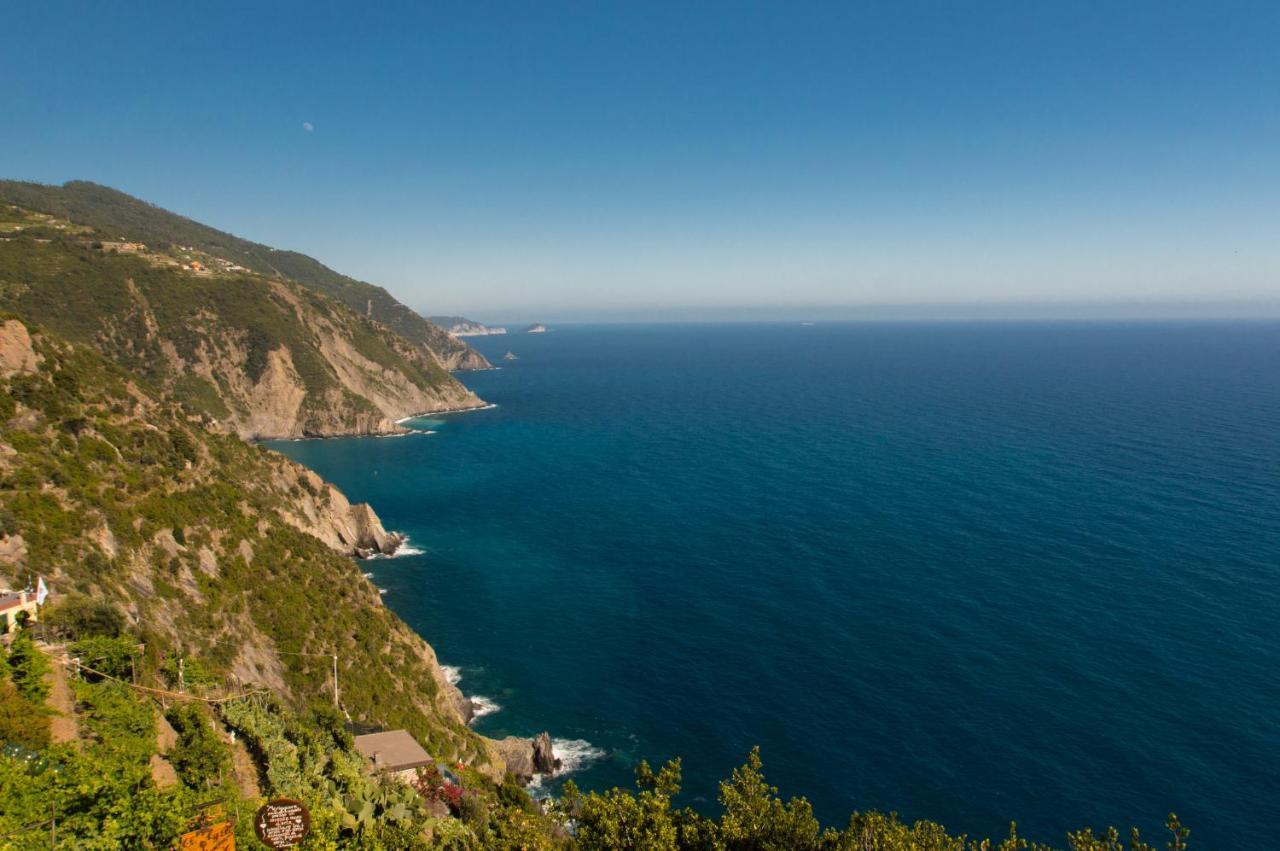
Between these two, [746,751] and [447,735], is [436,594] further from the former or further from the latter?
[746,751]

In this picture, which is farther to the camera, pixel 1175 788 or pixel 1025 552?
pixel 1025 552

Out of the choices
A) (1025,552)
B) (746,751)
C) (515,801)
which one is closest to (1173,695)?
(1025,552)

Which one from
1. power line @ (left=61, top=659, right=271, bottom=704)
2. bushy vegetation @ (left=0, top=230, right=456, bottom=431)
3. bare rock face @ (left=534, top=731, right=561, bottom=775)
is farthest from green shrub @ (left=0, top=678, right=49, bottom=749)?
bushy vegetation @ (left=0, top=230, right=456, bottom=431)

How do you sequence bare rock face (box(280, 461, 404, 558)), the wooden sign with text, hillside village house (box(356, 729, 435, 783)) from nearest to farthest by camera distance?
1. the wooden sign with text
2. hillside village house (box(356, 729, 435, 783))
3. bare rock face (box(280, 461, 404, 558))

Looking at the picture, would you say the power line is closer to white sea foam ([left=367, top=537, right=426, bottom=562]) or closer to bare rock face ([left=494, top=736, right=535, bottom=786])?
bare rock face ([left=494, top=736, right=535, bottom=786])

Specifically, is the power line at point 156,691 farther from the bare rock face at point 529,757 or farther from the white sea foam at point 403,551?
the white sea foam at point 403,551
